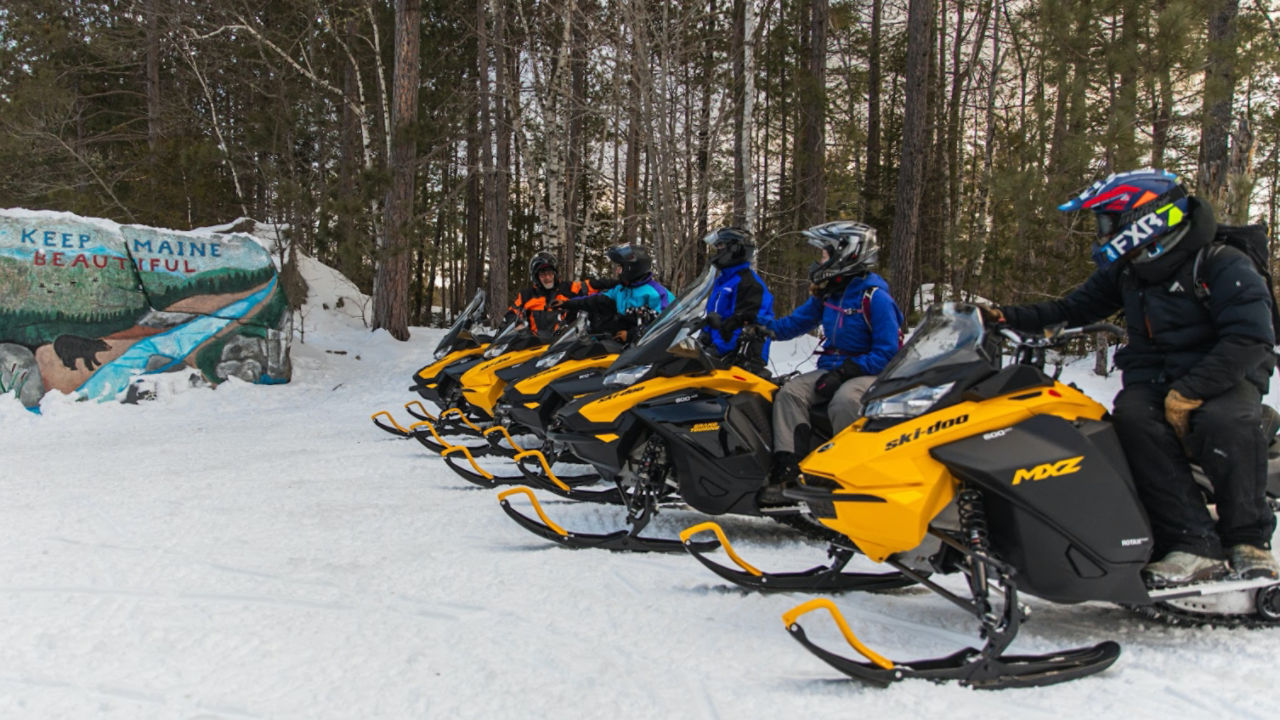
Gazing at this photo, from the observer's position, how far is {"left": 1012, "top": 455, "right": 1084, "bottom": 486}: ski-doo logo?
8.06ft

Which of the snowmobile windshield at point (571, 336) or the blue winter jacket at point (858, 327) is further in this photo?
the snowmobile windshield at point (571, 336)

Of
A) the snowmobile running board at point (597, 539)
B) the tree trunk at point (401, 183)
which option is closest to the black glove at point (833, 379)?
the snowmobile running board at point (597, 539)

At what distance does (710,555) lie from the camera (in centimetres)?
366

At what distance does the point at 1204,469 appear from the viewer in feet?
8.55

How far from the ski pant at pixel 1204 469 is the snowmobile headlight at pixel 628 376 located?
81.8 inches

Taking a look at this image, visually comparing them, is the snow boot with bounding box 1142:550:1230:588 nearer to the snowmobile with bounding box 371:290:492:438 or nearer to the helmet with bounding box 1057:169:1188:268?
the helmet with bounding box 1057:169:1188:268

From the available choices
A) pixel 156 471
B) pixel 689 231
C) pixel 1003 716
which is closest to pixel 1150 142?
pixel 689 231

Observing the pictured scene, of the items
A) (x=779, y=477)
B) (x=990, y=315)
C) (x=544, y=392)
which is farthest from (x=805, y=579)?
(x=544, y=392)

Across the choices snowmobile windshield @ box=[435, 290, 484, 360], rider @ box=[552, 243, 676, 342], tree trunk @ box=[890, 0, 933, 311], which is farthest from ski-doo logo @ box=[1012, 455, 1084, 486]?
tree trunk @ box=[890, 0, 933, 311]

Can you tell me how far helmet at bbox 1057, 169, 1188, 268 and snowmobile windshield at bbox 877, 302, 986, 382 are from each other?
0.52 meters

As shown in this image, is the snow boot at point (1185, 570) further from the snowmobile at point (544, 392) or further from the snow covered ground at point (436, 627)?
the snowmobile at point (544, 392)

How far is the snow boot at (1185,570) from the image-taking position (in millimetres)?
2594

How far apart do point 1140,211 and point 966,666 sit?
1639 mm

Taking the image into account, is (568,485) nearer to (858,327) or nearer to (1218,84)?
(858,327)
